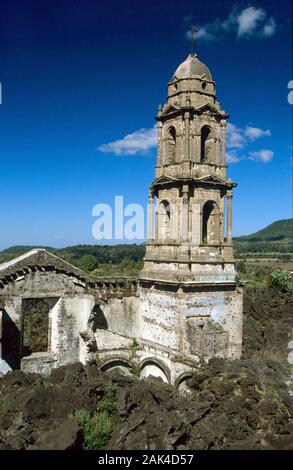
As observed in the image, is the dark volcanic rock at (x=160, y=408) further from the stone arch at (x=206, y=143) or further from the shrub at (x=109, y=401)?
the stone arch at (x=206, y=143)

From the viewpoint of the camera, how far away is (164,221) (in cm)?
2406

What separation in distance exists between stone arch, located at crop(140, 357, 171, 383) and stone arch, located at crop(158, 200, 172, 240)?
5884 mm

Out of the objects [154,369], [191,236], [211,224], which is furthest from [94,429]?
[211,224]

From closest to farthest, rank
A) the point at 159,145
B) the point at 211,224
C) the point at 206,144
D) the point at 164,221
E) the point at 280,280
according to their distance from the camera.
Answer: the point at 211,224, the point at 206,144, the point at 164,221, the point at 159,145, the point at 280,280

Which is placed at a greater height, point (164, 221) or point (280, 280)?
point (164, 221)

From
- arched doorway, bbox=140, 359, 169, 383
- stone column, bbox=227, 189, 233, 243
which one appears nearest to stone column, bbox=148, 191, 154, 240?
stone column, bbox=227, 189, 233, 243

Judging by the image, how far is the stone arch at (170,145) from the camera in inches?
949

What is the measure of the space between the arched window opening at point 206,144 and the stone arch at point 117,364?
10087mm

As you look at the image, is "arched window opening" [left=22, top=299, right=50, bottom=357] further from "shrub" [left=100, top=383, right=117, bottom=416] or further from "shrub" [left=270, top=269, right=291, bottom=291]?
"shrub" [left=270, top=269, right=291, bottom=291]

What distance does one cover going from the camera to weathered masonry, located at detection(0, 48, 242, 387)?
2059 cm

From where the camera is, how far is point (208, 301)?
71.3ft

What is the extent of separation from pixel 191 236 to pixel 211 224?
1.72 meters

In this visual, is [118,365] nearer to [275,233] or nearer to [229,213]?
[229,213]
